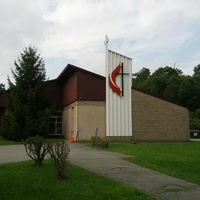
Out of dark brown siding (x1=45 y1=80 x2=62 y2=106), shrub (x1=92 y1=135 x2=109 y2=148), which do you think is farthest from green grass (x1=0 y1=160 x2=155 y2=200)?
dark brown siding (x1=45 y1=80 x2=62 y2=106)

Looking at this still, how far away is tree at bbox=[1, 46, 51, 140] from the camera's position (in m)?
29.4

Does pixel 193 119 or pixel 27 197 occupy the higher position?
pixel 193 119

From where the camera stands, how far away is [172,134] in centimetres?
3009

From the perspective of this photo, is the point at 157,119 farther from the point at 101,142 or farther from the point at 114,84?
the point at 101,142

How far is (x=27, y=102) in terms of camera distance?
2997cm

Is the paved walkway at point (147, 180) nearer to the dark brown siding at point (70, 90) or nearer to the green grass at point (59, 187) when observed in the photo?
the green grass at point (59, 187)

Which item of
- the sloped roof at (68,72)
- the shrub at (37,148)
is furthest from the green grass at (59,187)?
the sloped roof at (68,72)

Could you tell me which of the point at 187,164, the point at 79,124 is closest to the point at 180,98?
the point at 79,124

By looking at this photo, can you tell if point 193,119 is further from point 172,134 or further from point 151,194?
point 151,194

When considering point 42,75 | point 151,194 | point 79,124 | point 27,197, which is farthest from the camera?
point 42,75

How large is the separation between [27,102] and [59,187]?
886 inches

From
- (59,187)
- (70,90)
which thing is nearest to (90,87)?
(70,90)

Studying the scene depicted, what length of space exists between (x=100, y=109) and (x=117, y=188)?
21.1 m

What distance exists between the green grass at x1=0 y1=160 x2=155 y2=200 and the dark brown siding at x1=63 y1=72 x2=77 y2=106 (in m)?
19.7
